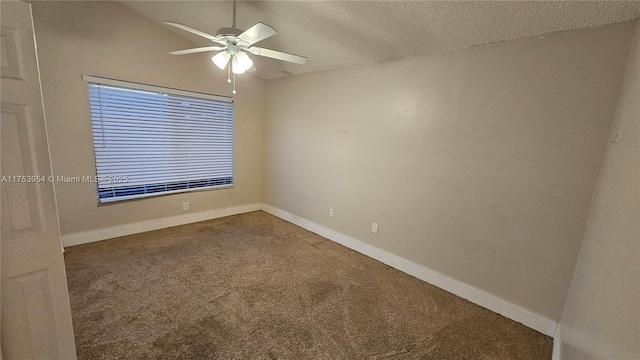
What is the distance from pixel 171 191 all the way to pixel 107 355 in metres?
2.38

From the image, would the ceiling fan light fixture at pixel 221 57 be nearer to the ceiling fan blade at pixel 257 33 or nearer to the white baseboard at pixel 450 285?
the ceiling fan blade at pixel 257 33

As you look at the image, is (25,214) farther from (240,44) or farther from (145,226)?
(145,226)

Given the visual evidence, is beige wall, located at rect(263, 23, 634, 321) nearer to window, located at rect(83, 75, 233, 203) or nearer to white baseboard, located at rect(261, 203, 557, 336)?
white baseboard, located at rect(261, 203, 557, 336)

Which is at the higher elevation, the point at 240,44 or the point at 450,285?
the point at 240,44

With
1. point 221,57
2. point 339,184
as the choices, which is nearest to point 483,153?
point 339,184

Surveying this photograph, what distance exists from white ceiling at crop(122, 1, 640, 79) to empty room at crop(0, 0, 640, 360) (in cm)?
2

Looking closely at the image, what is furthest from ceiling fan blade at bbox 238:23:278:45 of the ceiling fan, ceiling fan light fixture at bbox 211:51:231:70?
ceiling fan light fixture at bbox 211:51:231:70

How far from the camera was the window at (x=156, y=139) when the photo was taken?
2.94m

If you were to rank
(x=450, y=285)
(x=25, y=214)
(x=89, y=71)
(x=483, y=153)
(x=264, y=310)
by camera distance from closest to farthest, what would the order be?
(x=25, y=214) < (x=264, y=310) < (x=483, y=153) < (x=450, y=285) < (x=89, y=71)

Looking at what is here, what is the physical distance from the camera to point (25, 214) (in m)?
1.03

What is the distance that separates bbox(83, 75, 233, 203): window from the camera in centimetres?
294

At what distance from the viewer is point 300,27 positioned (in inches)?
98.3

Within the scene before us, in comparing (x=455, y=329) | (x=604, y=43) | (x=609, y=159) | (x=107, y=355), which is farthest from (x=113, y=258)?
(x=604, y=43)

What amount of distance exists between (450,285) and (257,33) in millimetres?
2753
